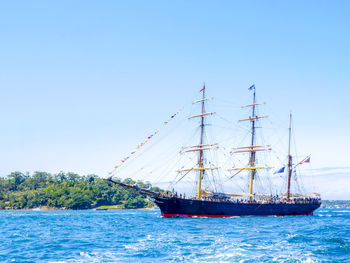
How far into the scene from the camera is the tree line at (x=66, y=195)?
512 ft

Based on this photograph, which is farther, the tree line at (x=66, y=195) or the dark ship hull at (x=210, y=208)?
the tree line at (x=66, y=195)

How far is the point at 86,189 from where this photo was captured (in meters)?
174

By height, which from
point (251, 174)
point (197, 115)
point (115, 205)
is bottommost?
point (115, 205)

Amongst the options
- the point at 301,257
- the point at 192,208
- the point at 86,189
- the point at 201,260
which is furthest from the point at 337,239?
the point at 86,189

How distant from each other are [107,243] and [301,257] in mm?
14980

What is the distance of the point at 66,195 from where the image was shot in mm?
158500

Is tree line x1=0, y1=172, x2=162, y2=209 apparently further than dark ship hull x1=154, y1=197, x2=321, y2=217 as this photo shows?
Yes

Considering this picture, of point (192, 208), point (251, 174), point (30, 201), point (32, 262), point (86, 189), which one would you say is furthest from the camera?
→ point (86, 189)

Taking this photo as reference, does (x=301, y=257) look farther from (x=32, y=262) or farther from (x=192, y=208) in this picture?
(x=192, y=208)

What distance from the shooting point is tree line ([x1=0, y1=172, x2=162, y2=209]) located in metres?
156

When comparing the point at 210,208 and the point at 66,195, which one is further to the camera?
the point at 66,195

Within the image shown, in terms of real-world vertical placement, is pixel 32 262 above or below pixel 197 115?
below

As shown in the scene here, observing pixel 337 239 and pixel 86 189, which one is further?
pixel 86 189

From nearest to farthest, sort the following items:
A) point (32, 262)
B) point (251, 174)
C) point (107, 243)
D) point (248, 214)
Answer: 1. point (32, 262)
2. point (107, 243)
3. point (248, 214)
4. point (251, 174)
